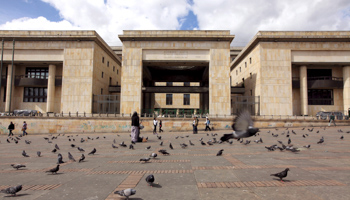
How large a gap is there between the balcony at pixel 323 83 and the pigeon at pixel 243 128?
35.6 m

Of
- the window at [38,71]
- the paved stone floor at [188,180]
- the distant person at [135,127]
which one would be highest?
the window at [38,71]

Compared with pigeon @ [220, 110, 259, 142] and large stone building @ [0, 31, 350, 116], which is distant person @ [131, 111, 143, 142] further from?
large stone building @ [0, 31, 350, 116]

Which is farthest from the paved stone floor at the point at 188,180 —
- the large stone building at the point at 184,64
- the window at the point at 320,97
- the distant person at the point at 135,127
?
the window at the point at 320,97

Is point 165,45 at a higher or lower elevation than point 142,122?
higher

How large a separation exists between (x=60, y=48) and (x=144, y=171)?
36620 mm

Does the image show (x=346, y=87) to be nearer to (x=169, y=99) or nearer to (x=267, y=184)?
(x=267, y=184)

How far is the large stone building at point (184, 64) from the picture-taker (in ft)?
111

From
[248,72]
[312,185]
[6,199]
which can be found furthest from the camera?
[248,72]

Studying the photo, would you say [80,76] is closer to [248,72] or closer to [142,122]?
[142,122]

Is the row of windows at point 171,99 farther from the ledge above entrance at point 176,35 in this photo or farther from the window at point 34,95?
the window at point 34,95

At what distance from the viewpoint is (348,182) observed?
5.14m

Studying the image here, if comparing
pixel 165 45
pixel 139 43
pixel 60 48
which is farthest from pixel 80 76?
pixel 165 45

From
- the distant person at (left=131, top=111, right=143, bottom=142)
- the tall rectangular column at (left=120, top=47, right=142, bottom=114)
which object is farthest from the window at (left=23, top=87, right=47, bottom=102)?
the distant person at (left=131, top=111, right=143, bottom=142)

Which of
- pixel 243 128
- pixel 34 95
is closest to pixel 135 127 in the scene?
pixel 243 128
